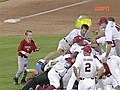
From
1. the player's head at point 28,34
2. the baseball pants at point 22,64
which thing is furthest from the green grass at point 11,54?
the player's head at point 28,34

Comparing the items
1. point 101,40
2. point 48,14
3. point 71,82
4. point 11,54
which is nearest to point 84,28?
point 101,40

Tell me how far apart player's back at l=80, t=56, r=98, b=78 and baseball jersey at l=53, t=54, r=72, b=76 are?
1.15m

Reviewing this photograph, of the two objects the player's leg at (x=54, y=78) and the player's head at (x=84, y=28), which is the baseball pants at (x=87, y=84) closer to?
the player's leg at (x=54, y=78)

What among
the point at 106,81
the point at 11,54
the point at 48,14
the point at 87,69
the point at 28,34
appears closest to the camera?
the point at 87,69

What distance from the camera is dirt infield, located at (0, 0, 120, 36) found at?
1180 inches

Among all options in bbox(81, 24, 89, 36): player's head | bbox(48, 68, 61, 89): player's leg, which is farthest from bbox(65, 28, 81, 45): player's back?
bbox(48, 68, 61, 89): player's leg

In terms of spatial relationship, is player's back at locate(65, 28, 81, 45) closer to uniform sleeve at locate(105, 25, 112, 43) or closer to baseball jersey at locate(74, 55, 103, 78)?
uniform sleeve at locate(105, 25, 112, 43)

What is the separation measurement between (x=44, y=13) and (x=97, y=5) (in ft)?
13.5

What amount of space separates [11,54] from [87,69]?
32.5 ft

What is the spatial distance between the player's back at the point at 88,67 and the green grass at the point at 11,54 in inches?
166

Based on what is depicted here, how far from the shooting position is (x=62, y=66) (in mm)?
13312

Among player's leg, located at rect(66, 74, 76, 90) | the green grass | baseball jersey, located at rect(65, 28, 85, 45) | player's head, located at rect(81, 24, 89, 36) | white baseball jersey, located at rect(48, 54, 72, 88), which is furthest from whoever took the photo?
the green grass

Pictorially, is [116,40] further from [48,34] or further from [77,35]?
[48,34]

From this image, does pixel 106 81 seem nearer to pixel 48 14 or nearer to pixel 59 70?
pixel 59 70
